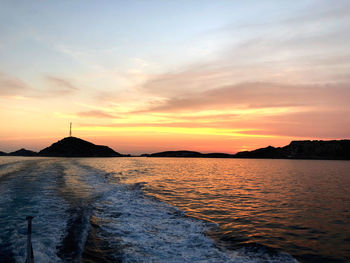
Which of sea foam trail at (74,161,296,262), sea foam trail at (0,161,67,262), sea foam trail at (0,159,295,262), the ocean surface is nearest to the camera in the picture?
sea foam trail at (0,161,67,262)

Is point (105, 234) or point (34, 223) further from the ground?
point (34, 223)

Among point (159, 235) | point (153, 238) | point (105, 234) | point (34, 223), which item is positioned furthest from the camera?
point (34, 223)

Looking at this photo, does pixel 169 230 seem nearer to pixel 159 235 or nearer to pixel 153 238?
pixel 159 235

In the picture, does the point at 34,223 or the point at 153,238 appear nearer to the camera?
the point at 153,238

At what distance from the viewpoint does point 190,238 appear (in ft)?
41.6

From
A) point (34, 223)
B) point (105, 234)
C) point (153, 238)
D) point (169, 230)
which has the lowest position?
point (169, 230)

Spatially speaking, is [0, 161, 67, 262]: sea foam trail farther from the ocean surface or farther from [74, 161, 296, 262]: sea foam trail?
[74, 161, 296, 262]: sea foam trail

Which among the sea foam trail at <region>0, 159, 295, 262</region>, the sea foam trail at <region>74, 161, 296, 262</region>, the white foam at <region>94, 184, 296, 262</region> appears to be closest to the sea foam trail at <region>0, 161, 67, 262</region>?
the sea foam trail at <region>0, 159, 295, 262</region>

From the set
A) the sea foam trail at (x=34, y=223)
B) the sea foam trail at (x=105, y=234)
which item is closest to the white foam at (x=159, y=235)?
the sea foam trail at (x=105, y=234)

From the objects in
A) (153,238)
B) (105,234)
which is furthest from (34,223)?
(153,238)

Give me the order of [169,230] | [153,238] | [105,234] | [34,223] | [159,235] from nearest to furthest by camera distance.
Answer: [153,238], [105,234], [159,235], [34,223], [169,230]

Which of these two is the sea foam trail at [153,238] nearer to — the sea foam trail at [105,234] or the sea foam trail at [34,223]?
the sea foam trail at [105,234]

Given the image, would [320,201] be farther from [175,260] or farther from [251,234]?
[175,260]

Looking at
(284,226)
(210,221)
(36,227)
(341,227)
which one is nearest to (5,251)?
(36,227)
